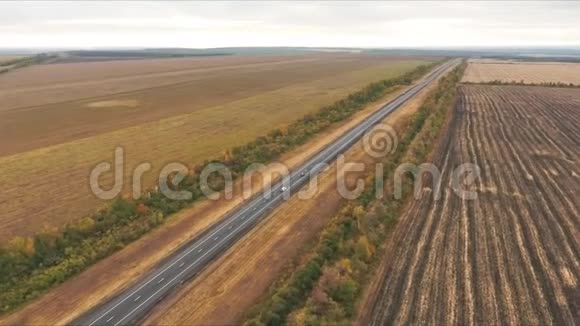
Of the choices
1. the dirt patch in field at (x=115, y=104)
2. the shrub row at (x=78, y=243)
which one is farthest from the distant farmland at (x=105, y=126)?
the shrub row at (x=78, y=243)

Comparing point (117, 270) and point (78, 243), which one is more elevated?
point (78, 243)

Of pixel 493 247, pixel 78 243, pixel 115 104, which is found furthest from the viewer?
pixel 115 104

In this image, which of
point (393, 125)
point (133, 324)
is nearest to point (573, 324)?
point (133, 324)

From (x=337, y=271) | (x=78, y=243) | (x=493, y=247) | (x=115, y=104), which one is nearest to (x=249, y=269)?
(x=337, y=271)

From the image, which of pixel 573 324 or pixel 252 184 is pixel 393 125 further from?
pixel 573 324

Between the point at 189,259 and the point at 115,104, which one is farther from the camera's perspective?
the point at 115,104

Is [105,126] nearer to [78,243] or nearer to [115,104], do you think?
[115,104]

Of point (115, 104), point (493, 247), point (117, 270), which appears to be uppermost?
point (115, 104)

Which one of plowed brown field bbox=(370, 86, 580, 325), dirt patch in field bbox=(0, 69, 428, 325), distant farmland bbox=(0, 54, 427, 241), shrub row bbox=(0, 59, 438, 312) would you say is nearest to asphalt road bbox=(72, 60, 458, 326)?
dirt patch in field bbox=(0, 69, 428, 325)
